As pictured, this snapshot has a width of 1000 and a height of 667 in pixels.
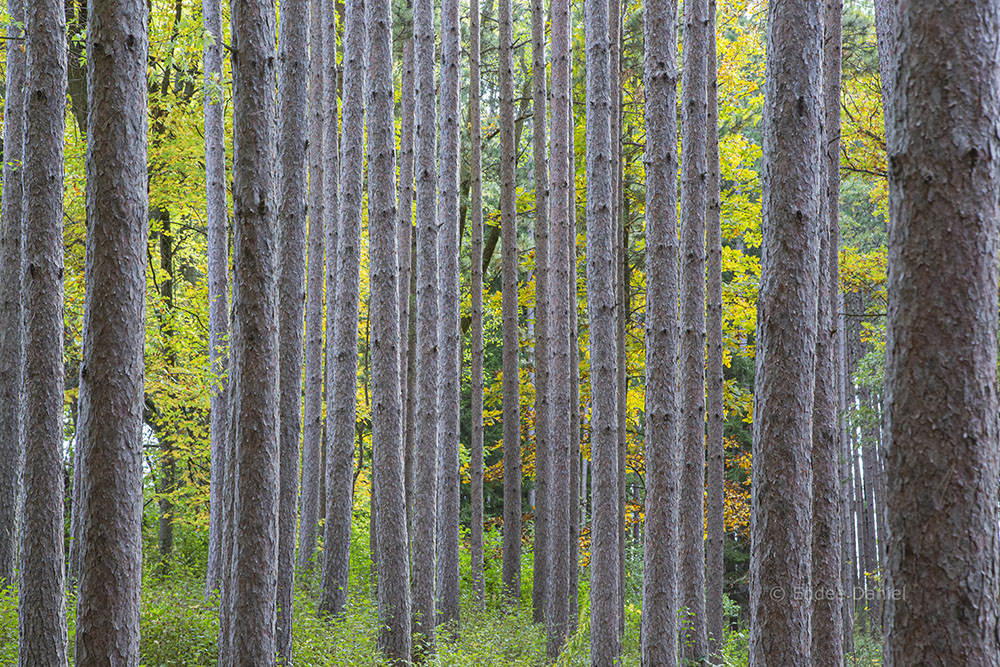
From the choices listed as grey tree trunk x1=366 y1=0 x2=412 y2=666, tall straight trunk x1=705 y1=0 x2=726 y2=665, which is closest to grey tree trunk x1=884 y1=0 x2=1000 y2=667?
grey tree trunk x1=366 y1=0 x2=412 y2=666

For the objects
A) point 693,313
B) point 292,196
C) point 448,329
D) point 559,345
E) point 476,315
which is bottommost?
point 559,345

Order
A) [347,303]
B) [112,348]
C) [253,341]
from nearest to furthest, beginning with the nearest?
[112,348]
[253,341]
[347,303]

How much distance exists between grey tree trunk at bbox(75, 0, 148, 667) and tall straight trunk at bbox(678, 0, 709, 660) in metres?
4.81

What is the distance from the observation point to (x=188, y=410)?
14594 millimetres

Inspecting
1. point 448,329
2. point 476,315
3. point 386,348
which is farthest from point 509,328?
point 386,348

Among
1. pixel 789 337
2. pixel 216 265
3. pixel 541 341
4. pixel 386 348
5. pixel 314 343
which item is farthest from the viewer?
pixel 314 343

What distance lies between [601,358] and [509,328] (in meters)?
5.44

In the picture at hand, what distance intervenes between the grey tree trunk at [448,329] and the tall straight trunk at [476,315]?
2.39 metres

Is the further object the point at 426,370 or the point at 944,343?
the point at 426,370

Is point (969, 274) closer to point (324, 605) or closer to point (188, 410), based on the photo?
point (324, 605)

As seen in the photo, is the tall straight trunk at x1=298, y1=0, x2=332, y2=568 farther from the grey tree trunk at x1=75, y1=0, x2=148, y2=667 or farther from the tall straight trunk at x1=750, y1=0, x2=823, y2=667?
the tall straight trunk at x1=750, y1=0, x2=823, y2=667

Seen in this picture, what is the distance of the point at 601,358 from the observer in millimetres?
8203

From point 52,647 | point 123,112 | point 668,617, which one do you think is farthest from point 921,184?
point 52,647

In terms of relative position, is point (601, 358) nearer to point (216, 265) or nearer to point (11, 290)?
point (216, 265)
